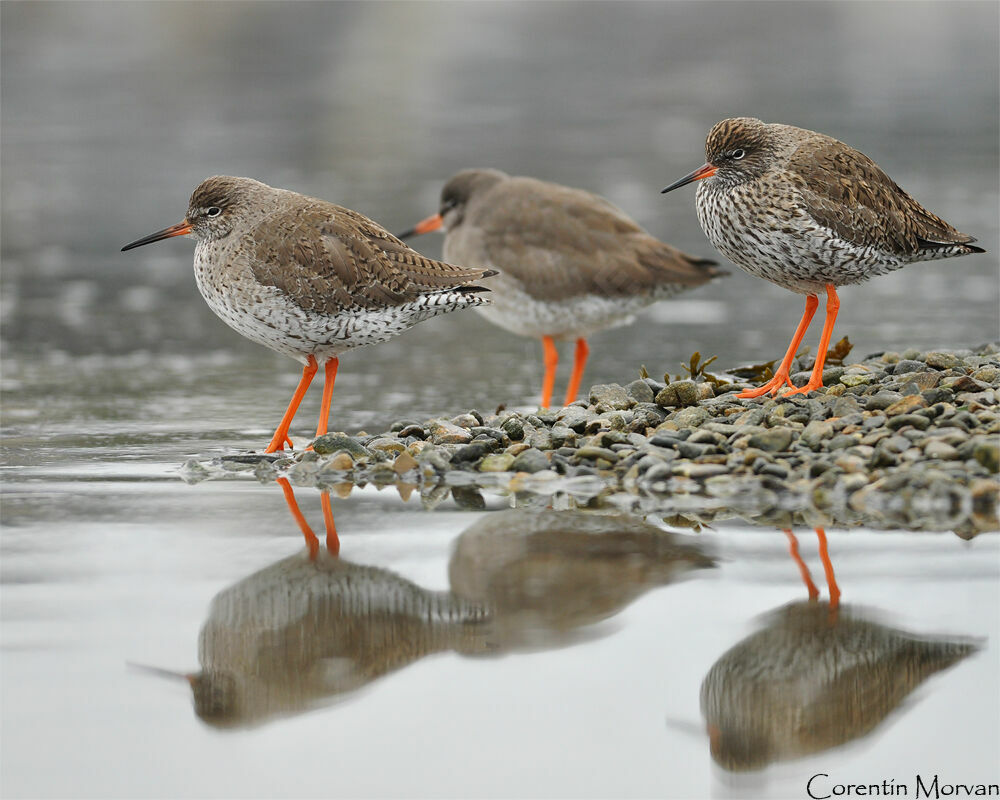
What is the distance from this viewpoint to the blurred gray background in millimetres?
10891

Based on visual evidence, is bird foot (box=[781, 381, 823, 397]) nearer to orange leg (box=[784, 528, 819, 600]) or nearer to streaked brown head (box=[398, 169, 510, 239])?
orange leg (box=[784, 528, 819, 600])

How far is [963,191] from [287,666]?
15771 mm

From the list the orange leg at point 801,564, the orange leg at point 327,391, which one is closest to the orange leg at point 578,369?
the orange leg at point 327,391

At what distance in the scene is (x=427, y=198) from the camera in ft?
58.3

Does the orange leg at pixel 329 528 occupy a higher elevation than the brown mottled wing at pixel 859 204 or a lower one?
lower

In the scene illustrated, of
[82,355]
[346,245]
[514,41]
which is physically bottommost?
[82,355]

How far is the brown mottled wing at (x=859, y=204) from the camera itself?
Answer: 7086mm

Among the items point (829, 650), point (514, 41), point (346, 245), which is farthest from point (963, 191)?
point (514, 41)

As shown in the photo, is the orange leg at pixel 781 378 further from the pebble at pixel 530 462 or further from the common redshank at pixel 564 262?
the common redshank at pixel 564 262

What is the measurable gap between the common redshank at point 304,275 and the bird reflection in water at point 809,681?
3419 mm

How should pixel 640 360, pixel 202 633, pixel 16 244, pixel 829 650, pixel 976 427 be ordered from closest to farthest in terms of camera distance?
pixel 829 650, pixel 202 633, pixel 976 427, pixel 640 360, pixel 16 244

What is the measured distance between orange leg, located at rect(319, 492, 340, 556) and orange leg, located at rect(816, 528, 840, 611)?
1.99 metres

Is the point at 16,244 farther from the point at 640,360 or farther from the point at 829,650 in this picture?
the point at 829,650

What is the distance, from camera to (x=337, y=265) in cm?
706
